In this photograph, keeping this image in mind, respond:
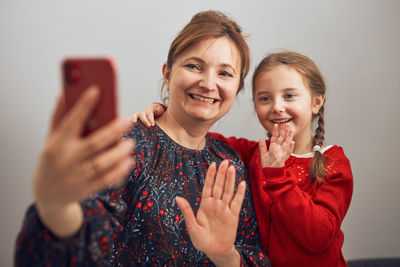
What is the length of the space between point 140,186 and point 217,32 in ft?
2.03

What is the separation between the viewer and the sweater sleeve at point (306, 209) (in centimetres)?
120

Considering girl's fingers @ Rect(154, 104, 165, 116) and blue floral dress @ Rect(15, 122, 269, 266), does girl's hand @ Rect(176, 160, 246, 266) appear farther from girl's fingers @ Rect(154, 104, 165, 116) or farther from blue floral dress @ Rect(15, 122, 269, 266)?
girl's fingers @ Rect(154, 104, 165, 116)

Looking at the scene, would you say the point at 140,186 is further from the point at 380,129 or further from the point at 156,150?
the point at 380,129

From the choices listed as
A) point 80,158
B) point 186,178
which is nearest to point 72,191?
point 80,158

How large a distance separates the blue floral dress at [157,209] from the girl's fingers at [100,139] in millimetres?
233

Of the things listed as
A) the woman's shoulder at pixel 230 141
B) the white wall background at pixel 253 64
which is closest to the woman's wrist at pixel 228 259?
the woman's shoulder at pixel 230 141

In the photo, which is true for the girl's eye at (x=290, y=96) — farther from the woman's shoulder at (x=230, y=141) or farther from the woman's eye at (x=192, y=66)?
the woman's eye at (x=192, y=66)

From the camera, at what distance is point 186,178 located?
3.94ft

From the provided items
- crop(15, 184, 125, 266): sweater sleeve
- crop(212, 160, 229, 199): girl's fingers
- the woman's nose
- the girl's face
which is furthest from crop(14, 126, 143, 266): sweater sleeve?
the girl's face

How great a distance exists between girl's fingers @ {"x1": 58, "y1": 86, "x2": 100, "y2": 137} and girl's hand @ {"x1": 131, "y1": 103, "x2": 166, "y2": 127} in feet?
2.07

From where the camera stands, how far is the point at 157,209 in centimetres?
110

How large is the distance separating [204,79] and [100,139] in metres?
0.70

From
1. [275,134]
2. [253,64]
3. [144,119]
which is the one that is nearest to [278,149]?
[275,134]

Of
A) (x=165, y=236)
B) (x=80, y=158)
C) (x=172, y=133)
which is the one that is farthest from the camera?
(x=172, y=133)
